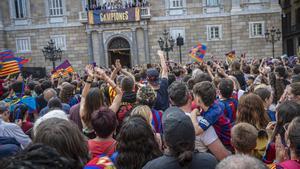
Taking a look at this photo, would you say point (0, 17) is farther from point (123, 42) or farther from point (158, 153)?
point (158, 153)

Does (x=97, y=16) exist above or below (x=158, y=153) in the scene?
above

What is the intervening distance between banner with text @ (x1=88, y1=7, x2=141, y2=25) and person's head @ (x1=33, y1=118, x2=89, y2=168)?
76.6ft

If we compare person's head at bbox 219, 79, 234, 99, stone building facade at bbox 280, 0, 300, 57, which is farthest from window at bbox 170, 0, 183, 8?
person's head at bbox 219, 79, 234, 99

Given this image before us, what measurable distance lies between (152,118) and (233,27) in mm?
22452

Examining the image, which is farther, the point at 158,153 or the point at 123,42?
the point at 123,42

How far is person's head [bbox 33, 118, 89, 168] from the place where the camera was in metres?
2.34

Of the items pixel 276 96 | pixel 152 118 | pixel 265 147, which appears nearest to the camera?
pixel 265 147

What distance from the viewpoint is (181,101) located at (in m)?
3.92

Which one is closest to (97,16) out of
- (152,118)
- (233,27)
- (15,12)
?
(15,12)

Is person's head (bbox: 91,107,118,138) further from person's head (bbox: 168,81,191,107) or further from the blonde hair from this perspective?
person's head (bbox: 168,81,191,107)

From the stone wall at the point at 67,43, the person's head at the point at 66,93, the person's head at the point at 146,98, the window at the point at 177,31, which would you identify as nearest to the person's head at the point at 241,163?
the person's head at the point at 146,98

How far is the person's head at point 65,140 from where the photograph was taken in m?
2.34

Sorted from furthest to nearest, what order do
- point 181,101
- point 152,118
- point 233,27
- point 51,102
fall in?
point 233,27, point 51,102, point 152,118, point 181,101

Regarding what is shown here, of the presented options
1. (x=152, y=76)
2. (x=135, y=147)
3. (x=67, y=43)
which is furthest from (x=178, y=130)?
(x=67, y=43)
